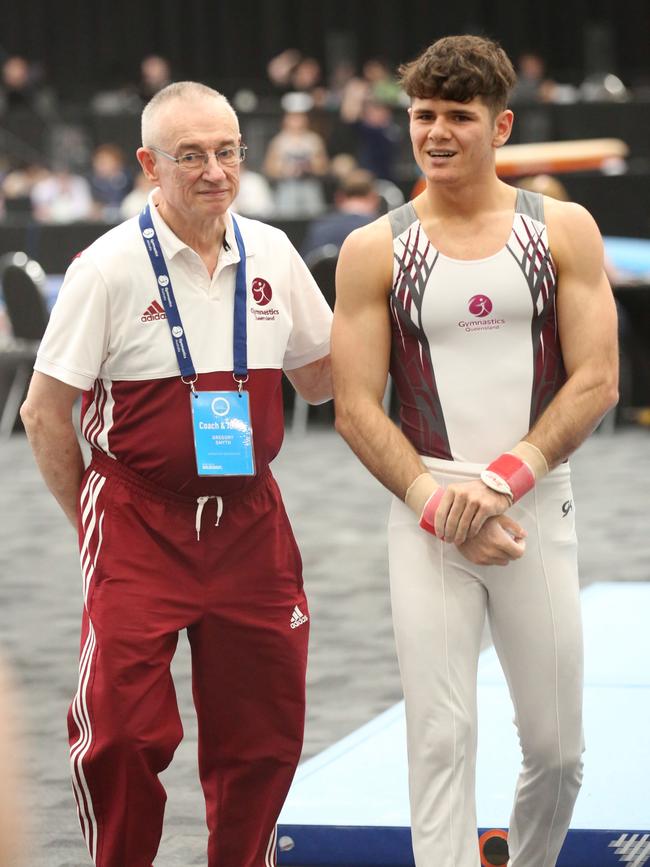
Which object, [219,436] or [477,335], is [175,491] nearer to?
[219,436]

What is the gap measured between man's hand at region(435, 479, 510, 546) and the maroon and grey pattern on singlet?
0.36 feet

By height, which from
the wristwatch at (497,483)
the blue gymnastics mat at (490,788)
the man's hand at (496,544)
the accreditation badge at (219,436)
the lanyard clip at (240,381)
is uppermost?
the lanyard clip at (240,381)

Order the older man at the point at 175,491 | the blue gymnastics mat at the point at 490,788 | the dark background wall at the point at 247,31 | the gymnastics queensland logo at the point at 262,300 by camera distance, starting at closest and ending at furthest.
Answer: the older man at the point at 175,491 → the gymnastics queensland logo at the point at 262,300 → the blue gymnastics mat at the point at 490,788 → the dark background wall at the point at 247,31

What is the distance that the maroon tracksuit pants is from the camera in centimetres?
264

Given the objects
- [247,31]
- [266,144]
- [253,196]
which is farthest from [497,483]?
[247,31]

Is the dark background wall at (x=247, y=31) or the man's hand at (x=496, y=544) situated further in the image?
the dark background wall at (x=247, y=31)

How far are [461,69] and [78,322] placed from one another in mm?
781

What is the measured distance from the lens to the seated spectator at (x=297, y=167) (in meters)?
14.8

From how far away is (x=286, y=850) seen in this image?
3.14m

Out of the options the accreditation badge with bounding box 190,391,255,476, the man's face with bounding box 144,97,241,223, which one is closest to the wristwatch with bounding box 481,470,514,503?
the accreditation badge with bounding box 190,391,255,476

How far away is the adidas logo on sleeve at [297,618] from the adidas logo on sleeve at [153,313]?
23.0 inches

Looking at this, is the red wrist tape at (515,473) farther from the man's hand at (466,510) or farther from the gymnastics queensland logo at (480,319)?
the gymnastics queensland logo at (480,319)

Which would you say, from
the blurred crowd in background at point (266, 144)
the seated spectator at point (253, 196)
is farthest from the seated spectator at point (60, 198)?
the seated spectator at point (253, 196)

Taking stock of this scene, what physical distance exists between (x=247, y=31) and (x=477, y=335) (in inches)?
906
